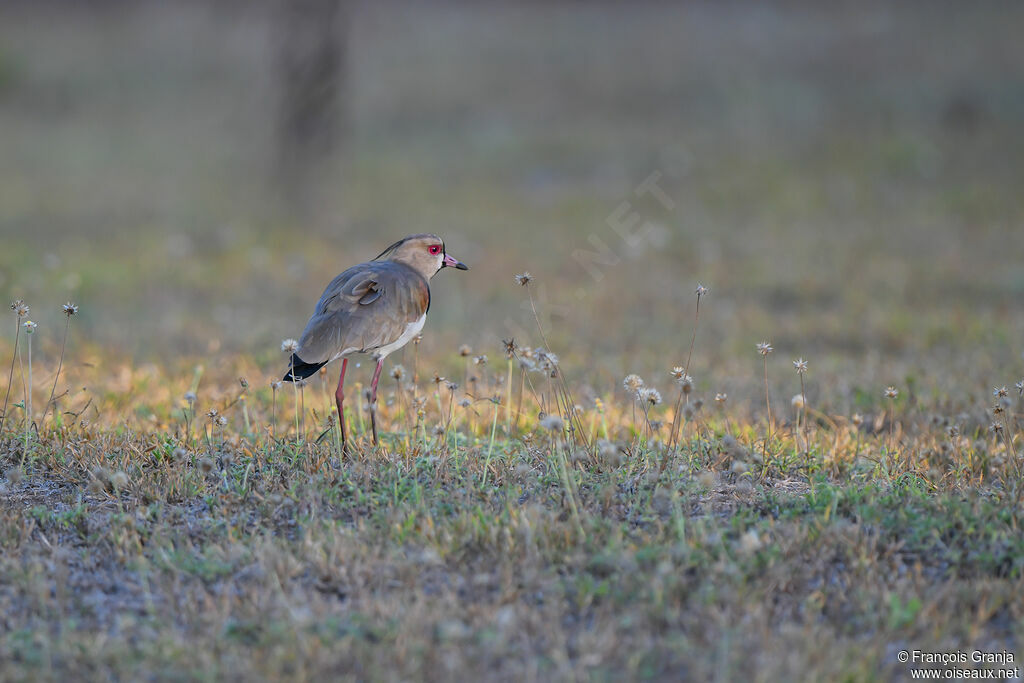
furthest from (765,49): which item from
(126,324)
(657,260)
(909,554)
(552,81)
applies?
(909,554)

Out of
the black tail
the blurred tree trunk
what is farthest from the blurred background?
the black tail

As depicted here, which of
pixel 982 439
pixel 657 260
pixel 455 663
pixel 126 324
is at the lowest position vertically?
pixel 455 663

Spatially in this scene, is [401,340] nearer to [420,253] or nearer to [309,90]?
[420,253]

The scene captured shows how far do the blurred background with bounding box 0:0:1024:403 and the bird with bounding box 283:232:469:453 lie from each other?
7.05ft

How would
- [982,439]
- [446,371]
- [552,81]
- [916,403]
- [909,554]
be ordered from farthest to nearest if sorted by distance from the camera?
[552,81] → [446,371] → [916,403] → [982,439] → [909,554]

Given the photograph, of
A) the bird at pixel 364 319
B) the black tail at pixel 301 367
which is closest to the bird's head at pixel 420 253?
the bird at pixel 364 319

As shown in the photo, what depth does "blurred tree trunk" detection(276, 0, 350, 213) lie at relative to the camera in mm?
12156

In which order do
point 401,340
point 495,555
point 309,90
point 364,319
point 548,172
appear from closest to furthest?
point 495,555 → point 364,319 → point 401,340 → point 309,90 → point 548,172

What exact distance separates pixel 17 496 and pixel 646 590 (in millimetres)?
2514

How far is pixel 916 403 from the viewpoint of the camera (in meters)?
5.68

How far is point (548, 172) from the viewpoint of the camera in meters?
14.9

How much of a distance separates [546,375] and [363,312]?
850 mm

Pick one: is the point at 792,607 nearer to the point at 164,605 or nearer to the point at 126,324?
the point at 164,605

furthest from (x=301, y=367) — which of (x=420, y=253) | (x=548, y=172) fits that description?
(x=548, y=172)
